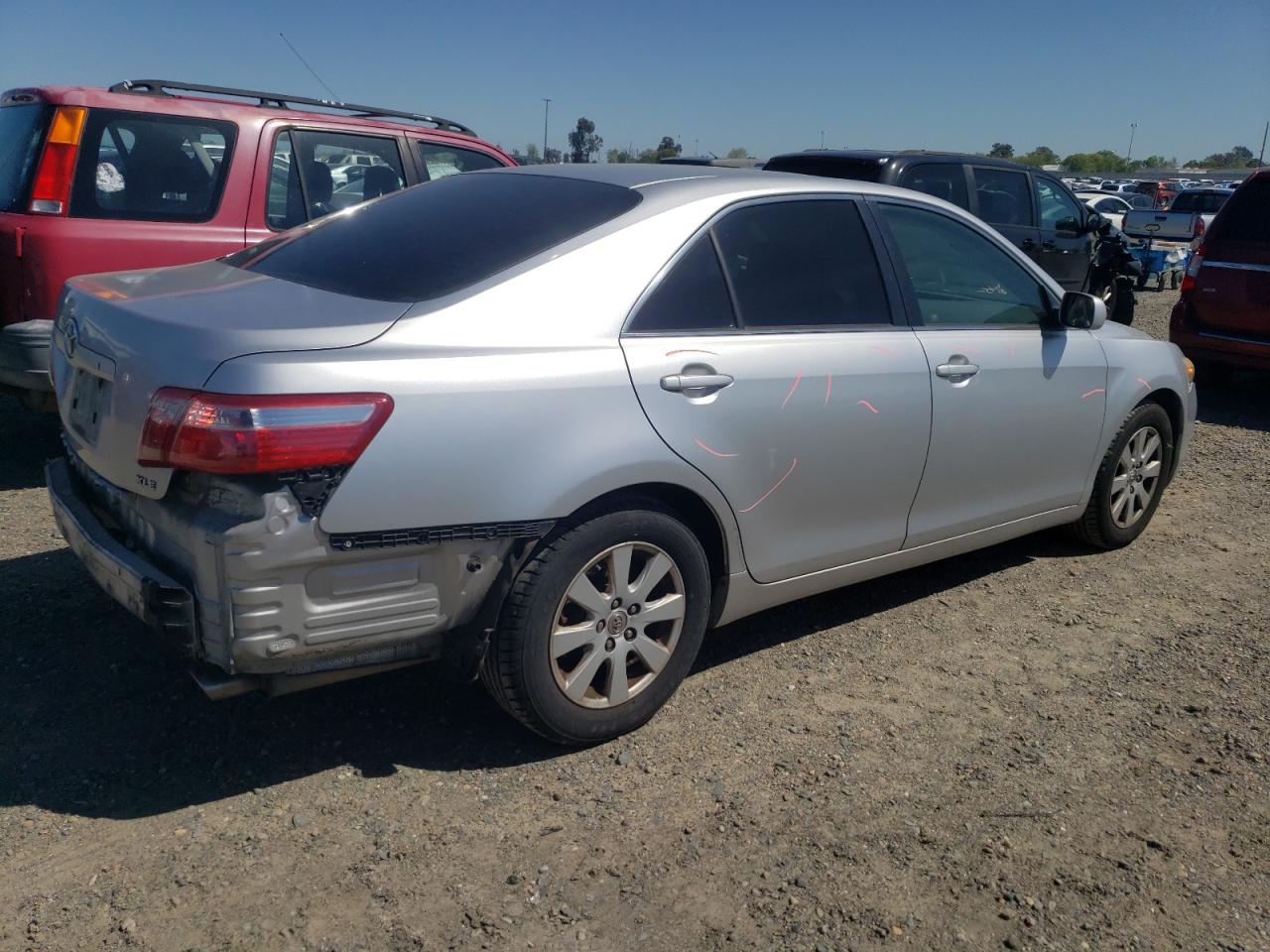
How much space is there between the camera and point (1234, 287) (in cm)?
854

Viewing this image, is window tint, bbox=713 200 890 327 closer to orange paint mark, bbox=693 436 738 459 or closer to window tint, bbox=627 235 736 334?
window tint, bbox=627 235 736 334

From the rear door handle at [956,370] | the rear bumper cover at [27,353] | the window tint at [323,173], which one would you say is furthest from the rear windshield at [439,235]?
the window tint at [323,173]

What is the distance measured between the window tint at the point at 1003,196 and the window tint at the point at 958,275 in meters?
5.07

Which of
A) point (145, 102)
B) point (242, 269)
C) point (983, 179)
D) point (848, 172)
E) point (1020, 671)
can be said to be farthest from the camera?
point (983, 179)

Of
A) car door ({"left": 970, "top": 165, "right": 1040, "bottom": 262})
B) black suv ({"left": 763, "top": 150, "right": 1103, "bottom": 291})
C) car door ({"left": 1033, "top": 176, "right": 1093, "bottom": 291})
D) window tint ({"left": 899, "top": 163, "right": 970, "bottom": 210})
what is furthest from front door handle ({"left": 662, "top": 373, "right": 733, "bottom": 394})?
car door ({"left": 1033, "top": 176, "right": 1093, "bottom": 291})

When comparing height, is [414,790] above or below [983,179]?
below

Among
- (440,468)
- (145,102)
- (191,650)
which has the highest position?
(145,102)

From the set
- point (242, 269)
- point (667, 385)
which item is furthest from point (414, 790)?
point (242, 269)

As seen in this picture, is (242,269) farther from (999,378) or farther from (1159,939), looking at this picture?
(1159,939)

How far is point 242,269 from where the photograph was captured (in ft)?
11.7

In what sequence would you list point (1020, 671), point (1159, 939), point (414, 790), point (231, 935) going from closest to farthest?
1. point (231, 935)
2. point (1159, 939)
3. point (414, 790)
4. point (1020, 671)

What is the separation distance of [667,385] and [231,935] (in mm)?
1771

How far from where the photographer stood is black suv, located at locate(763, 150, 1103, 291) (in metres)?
8.42

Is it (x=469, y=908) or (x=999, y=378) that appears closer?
(x=469, y=908)
